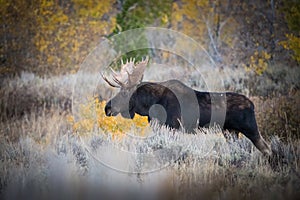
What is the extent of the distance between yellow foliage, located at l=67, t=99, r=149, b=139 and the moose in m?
0.66

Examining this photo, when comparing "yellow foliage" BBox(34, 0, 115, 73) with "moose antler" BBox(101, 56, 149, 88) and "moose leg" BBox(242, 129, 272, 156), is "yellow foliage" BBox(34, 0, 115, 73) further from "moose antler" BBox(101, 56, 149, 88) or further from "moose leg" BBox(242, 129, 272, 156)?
"moose leg" BBox(242, 129, 272, 156)

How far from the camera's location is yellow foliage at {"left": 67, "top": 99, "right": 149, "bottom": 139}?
22.9 feet

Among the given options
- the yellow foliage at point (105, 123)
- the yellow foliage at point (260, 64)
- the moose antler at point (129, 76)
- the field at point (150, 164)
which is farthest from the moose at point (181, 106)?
the yellow foliage at point (260, 64)

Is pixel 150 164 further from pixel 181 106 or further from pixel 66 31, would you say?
pixel 66 31

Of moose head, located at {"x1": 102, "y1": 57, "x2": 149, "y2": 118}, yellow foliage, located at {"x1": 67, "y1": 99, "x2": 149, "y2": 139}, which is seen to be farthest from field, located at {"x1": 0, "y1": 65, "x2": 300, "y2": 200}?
moose head, located at {"x1": 102, "y1": 57, "x2": 149, "y2": 118}

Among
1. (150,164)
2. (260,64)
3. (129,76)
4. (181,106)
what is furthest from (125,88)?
(260,64)

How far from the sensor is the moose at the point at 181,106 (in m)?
5.94

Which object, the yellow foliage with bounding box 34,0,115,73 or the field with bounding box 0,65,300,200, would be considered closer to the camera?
the field with bounding box 0,65,300,200

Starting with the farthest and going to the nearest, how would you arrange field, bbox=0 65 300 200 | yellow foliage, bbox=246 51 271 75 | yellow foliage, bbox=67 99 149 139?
yellow foliage, bbox=246 51 271 75 → yellow foliage, bbox=67 99 149 139 → field, bbox=0 65 300 200

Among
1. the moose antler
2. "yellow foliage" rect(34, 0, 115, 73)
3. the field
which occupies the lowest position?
the field

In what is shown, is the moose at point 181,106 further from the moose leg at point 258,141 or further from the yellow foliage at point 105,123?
the yellow foliage at point 105,123

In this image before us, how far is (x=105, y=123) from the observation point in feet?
23.6

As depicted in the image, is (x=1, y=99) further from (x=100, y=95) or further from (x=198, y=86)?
(x=198, y=86)

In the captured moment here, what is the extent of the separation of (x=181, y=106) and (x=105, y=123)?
153cm
